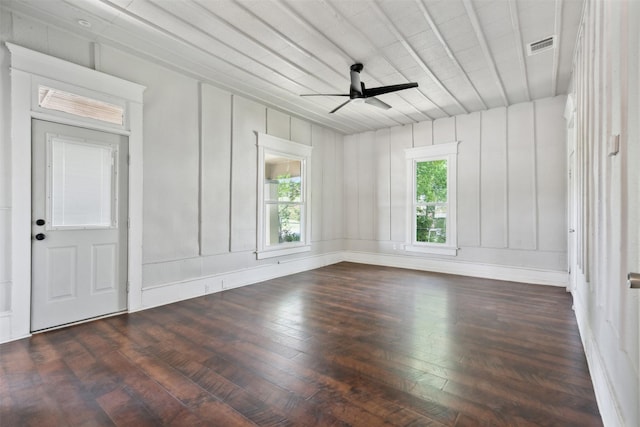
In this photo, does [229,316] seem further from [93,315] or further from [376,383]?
[376,383]

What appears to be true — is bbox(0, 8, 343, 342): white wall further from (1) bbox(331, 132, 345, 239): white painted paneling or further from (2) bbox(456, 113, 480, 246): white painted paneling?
(2) bbox(456, 113, 480, 246): white painted paneling

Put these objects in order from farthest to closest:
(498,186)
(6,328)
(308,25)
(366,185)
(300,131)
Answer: (366,185) < (300,131) < (498,186) < (308,25) < (6,328)

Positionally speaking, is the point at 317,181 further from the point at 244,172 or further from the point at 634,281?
the point at 634,281

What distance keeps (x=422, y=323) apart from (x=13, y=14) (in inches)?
201

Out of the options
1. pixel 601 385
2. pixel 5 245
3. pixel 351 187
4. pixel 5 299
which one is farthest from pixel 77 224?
pixel 351 187

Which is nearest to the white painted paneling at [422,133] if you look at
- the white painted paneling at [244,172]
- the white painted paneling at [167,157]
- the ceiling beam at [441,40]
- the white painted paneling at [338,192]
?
the ceiling beam at [441,40]

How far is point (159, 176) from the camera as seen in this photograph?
13.2 feet

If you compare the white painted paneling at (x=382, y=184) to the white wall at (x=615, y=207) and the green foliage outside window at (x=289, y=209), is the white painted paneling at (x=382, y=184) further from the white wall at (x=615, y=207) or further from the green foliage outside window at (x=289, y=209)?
the white wall at (x=615, y=207)

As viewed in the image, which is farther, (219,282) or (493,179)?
(493,179)

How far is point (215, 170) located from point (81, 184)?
1704mm

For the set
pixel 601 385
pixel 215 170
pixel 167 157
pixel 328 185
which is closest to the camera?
pixel 601 385

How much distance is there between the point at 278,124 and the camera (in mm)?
5812

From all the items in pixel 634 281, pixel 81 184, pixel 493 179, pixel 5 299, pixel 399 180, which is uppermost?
pixel 399 180

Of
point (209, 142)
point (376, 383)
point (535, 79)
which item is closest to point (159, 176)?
point (209, 142)
